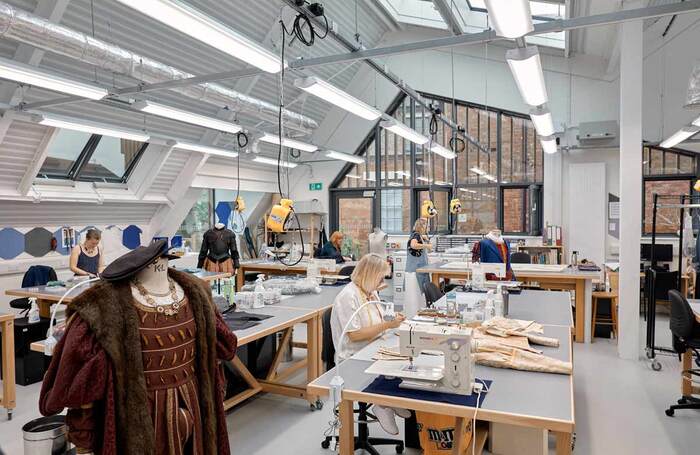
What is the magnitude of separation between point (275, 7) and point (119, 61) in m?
3.16

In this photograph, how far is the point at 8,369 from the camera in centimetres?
371

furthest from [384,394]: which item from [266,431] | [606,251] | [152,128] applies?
[606,251]

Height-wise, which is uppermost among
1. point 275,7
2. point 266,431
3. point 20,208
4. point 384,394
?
point 275,7

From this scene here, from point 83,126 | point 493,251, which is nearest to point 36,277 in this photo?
point 83,126

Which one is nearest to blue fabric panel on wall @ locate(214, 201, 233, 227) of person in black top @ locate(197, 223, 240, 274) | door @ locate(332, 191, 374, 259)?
door @ locate(332, 191, 374, 259)

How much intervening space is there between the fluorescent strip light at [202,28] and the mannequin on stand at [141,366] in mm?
1593

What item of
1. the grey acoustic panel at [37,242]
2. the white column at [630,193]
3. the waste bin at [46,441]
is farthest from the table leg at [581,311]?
the grey acoustic panel at [37,242]

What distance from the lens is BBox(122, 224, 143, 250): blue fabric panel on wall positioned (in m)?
8.47

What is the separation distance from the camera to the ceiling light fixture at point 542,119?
16.8 feet

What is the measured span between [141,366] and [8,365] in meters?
2.85

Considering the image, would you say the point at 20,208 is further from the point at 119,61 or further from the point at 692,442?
the point at 692,442

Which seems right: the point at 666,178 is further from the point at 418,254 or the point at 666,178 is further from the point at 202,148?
the point at 202,148

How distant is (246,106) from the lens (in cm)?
661

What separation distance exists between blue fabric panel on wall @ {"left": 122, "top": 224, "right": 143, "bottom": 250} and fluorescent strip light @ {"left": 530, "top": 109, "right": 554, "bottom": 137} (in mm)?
6906
